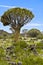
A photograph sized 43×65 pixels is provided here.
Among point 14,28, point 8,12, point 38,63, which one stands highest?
point 8,12

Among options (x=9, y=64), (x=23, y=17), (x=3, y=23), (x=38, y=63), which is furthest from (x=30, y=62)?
(x=3, y=23)

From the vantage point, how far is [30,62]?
53.4 ft

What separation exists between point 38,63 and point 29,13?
2770 cm

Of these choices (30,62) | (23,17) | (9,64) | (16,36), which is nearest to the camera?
(9,64)

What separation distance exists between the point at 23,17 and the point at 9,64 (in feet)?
92.8

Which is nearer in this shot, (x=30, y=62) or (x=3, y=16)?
(x=30, y=62)

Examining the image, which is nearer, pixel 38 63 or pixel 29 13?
pixel 38 63

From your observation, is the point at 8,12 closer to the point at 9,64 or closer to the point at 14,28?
the point at 14,28

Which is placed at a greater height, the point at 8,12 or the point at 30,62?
the point at 8,12

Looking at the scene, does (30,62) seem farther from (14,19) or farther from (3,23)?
(3,23)

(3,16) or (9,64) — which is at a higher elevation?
(3,16)

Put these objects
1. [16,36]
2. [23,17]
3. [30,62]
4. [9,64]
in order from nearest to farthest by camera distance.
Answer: [9,64] → [30,62] → [23,17] → [16,36]

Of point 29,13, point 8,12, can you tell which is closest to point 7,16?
point 8,12

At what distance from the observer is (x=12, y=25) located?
43.8 meters
